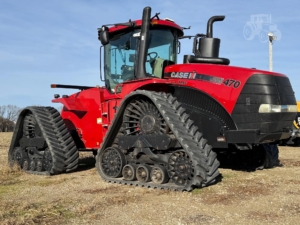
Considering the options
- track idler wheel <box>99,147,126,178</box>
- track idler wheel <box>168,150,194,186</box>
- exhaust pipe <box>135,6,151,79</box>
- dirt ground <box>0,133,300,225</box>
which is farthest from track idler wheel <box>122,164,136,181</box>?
exhaust pipe <box>135,6,151,79</box>

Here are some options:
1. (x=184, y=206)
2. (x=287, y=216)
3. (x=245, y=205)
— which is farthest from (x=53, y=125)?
(x=287, y=216)

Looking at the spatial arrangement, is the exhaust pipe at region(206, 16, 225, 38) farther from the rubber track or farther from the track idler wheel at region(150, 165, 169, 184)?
the track idler wheel at region(150, 165, 169, 184)

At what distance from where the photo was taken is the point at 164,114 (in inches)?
233

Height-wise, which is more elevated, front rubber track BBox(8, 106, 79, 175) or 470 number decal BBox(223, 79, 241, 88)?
470 number decal BBox(223, 79, 241, 88)

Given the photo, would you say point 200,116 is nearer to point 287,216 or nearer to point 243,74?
point 243,74

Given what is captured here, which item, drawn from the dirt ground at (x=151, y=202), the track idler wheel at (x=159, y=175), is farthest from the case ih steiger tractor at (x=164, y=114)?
the dirt ground at (x=151, y=202)

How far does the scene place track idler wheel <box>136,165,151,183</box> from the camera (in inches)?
247

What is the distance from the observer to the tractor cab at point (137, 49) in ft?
23.6

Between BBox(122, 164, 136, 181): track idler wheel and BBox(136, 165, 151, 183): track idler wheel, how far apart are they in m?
0.10

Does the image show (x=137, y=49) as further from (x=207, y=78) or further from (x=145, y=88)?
(x=207, y=78)

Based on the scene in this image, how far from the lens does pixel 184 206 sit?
4.91 m

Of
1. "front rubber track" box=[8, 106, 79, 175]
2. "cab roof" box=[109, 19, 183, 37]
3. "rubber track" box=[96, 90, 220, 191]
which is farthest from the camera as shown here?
"front rubber track" box=[8, 106, 79, 175]

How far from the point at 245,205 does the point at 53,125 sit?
16.6 ft

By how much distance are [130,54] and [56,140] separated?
2562 millimetres
